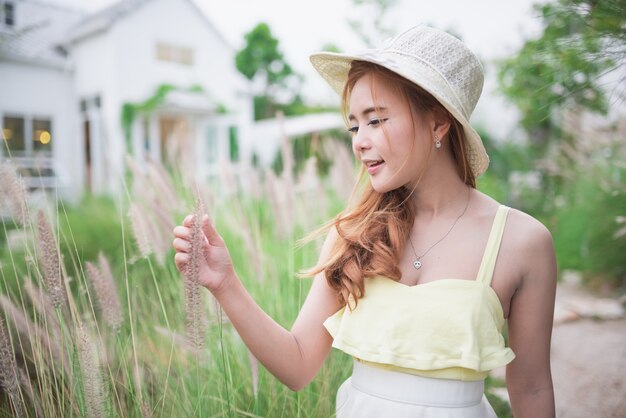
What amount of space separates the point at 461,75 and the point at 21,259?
2790 millimetres

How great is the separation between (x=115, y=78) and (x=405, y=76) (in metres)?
14.4

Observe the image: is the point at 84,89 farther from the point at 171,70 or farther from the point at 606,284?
the point at 606,284

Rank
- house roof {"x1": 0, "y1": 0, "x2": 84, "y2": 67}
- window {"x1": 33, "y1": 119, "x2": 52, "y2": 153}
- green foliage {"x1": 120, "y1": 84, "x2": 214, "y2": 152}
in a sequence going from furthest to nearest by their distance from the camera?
green foliage {"x1": 120, "y1": 84, "x2": 214, "y2": 152}
window {"x1": 33, "y1": 119, "x2": 52, "y2": 153}
house roof {"x1": 0, "y1": 0, "x2": 84, "y2": 67}

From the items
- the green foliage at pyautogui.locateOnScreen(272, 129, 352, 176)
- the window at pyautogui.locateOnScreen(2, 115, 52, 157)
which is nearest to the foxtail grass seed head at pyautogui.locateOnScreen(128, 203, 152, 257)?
the green foliage at pyautogui.locateOnScreen(272, 129, 352, 176)

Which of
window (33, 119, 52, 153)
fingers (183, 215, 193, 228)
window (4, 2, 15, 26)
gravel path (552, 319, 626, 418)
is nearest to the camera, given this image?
fingers (183, 215, 193, 228)

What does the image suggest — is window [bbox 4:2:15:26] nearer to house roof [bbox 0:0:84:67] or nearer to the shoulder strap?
house roof [bbox 0:0:84:67]

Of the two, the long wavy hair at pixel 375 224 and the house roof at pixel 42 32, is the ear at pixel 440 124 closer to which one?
the long wavy hair at pixel 375 224

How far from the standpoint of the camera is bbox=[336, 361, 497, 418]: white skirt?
1.23 meters

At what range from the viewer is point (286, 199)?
2236 mm

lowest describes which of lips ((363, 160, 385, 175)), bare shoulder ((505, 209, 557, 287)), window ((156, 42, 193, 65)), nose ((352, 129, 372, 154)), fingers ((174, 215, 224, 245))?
bare shoulder ((505, 209, 557, 287))

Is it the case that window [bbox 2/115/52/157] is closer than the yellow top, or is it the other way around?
the yellow top

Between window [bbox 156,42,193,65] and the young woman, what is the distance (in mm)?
15366

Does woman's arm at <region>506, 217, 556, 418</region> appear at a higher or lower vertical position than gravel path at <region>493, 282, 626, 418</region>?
higher

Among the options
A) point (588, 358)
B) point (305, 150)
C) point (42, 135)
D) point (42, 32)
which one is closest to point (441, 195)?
point (588, 358)
